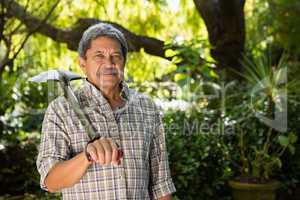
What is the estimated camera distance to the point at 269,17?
7.19 meters

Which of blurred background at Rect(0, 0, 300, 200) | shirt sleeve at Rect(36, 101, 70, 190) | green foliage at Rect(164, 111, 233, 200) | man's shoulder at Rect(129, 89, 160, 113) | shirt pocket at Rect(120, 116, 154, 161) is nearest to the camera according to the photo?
shirt sleeve at Rect(36, 101, 70, 190)

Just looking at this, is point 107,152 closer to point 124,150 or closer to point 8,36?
point 124,150

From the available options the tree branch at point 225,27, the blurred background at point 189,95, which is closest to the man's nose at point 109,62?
the blurred background at point 189,95

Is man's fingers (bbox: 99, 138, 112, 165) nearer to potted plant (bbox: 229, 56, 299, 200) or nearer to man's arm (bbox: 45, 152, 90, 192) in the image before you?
man's arm (bbox: 45, 152, 90, 192)

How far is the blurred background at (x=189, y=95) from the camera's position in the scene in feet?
11.8

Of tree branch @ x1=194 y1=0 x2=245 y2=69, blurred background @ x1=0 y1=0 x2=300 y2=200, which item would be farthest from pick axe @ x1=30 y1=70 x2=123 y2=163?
tree branch @ x1=194 y1=0 x2=245 y2=69

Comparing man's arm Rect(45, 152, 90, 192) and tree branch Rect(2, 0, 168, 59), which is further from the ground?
tree branch Rect(2, 0, 168, 59)

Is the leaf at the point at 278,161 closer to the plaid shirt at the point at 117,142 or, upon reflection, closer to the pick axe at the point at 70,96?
the plaid shirt at the point at 117,142

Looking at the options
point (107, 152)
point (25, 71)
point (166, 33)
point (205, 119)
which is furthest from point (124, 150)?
point (25, 71)

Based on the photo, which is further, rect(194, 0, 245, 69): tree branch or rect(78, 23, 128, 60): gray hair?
rect(194, 0, 245, 69): tree branch

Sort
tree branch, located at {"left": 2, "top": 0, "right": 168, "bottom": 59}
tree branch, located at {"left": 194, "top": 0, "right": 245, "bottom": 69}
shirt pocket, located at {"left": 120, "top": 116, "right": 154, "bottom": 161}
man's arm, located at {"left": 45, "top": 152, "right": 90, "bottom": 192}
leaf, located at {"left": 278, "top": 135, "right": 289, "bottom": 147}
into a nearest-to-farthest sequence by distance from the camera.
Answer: man's arm, located at {"left": 45, "top": 152, "right": 90, "bottom": 192} → shirt pocket, located at {"left": 120, "top": 116, "right": 154, "bottom": 161} → leaf, located at {"left": 278, "top": 135, "right": 289, "bottom": 147} → tree branch, located at {"left": 2, "top": 0, "right": 168, "bottom": 59} → tree branch, located at {"left": 194, "top": 0, "right": 245, "bottom": 69}

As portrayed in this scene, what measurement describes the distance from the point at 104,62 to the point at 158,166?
423mm

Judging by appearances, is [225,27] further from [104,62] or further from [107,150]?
[107,150]

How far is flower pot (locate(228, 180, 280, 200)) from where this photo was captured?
3480 mm
